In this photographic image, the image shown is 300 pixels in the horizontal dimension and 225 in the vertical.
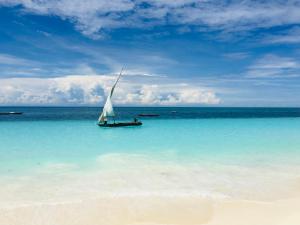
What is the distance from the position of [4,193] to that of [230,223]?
8005 mm

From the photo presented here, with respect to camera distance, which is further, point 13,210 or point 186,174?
point 186,174

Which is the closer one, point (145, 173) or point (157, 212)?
point (157, 212)

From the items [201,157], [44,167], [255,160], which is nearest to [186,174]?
[201,157]

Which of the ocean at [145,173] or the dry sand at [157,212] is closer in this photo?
the dry sand at [157,212]

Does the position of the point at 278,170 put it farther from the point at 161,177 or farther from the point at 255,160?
the point at 161,177

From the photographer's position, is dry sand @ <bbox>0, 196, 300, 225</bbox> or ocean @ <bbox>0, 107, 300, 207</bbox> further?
ocean @ <bbox>0, 107, 300, 207</bbox>

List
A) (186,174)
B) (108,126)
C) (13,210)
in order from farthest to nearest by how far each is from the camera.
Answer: (108,126) → (186,174) → (13,210)

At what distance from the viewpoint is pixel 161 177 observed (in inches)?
519

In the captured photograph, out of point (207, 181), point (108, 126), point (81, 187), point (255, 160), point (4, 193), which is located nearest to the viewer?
point (4, 193)

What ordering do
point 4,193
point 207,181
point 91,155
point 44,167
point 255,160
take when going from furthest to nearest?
point 91,155 → point 255,160 → point 44,167 → point 207,181 → point 4,193

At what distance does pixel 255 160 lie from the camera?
17.3 metres

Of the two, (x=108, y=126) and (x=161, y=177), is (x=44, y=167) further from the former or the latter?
(x=108, y=126)

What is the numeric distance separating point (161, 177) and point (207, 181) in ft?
6.80

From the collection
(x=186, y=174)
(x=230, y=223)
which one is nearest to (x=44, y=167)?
(x=186, y=174)
